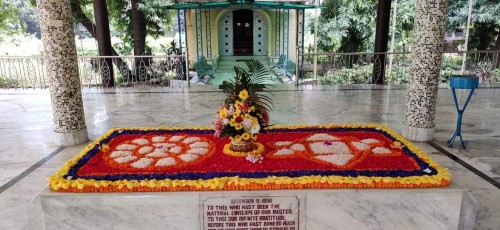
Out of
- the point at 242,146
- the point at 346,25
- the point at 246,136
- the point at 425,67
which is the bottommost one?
the point at 242,146

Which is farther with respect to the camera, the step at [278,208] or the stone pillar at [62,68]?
the stone pillar at [62,68]

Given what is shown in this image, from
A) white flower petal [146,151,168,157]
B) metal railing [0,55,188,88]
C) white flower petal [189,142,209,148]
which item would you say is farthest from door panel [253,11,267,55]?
white flower petal [146,151,168,157]

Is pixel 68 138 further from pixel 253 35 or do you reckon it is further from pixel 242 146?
pixel 253 35

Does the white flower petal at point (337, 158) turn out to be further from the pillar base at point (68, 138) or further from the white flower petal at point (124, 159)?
the pillar base at point (68, 138)

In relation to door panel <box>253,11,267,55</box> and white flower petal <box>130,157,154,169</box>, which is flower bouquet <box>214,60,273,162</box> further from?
door panel <box>253,11,267,55</box>

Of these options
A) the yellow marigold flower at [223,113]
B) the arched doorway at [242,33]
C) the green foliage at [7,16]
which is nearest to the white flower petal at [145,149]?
the yellow marigold flower at [223,113]

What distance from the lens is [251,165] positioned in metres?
3.05

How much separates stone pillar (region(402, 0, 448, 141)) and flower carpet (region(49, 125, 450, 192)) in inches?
34.0

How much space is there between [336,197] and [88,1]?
41.9 ft

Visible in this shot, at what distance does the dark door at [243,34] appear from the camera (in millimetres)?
15070

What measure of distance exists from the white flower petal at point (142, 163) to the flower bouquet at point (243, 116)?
0.64 m

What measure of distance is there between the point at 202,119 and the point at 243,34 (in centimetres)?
1016

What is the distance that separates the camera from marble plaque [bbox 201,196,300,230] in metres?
2.69

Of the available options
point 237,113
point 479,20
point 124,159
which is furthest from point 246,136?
point 479,20
